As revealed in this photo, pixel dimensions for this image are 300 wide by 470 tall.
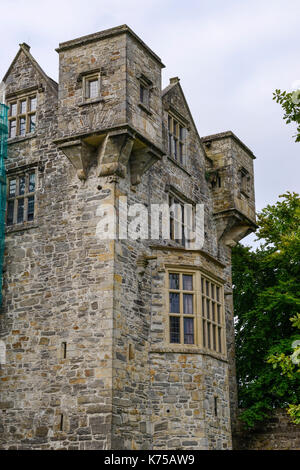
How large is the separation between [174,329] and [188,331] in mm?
468

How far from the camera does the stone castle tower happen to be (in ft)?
61.9

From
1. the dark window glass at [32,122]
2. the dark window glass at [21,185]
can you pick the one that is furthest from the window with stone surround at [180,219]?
the dark window glass at [32,122]

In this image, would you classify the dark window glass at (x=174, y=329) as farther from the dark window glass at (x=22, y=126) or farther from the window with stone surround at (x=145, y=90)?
the dark window glass at (x=22, y=126)

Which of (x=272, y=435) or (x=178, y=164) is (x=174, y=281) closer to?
(x=178, y=164)

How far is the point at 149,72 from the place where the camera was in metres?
21.9

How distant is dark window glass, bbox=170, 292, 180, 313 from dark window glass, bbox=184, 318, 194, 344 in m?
0.43

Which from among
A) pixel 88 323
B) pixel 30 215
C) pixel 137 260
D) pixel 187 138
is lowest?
pixel 88 323

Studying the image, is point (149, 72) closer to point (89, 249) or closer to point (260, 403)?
point (89, 249)

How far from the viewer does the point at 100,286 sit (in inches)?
756

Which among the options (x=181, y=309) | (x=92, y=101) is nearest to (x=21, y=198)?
(x=92, y=101)

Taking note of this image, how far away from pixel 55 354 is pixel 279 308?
10.4m

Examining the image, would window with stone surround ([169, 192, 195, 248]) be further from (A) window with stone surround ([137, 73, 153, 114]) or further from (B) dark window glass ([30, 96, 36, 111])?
(B) dark window glass ([30, 96, 36, 111])
